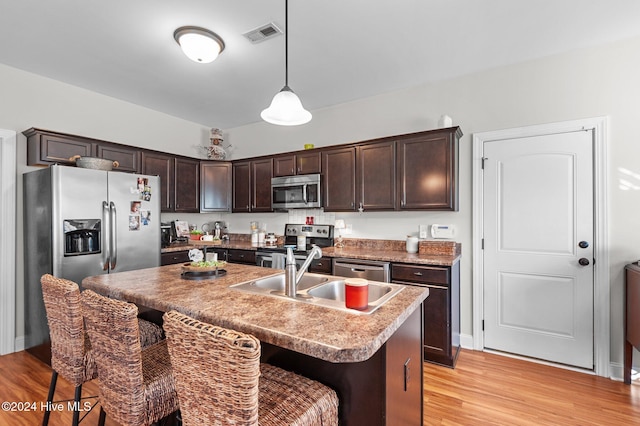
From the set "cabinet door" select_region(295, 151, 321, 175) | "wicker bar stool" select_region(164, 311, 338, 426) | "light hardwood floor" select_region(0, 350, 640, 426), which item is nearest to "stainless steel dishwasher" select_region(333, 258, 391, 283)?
"light hardwood floor" select_region(0, 350, 640, 426)

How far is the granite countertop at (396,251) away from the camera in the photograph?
112 inches

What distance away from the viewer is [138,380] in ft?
3.87

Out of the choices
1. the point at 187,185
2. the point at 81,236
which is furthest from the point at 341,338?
the point at 187,185

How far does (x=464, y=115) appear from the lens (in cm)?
319

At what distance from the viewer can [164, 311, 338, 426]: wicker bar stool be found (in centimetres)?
85

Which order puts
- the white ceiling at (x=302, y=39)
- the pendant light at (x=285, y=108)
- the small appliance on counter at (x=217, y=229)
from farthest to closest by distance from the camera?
the small appliance on counter at (x=217, y=229) < the white ceiling at (x=302, y=39) < the pendant light at (x=285, y=108)

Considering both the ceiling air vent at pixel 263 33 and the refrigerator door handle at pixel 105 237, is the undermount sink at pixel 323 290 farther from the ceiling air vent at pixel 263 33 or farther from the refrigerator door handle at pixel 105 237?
the refrigerator door handle at pixel 105 237

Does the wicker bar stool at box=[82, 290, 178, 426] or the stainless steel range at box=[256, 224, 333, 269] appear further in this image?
the stainless steel range at box=[256, 224, 333, 269]

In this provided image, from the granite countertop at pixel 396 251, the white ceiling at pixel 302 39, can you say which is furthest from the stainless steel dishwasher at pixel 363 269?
the white ceiling at pixel 302 39

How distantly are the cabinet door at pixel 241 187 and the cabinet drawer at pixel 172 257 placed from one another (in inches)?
41.2

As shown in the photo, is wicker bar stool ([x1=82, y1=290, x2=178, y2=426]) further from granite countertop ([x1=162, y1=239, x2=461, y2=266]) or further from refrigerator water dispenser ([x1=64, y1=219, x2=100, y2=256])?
granite countertop ([x1=162, y1=239, x2=461, y2=266])

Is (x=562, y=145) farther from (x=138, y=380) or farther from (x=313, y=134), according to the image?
(x=138, y=380)

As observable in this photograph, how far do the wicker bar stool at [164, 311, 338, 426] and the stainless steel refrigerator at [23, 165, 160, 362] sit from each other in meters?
2.46

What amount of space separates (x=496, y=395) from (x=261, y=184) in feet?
11.4
